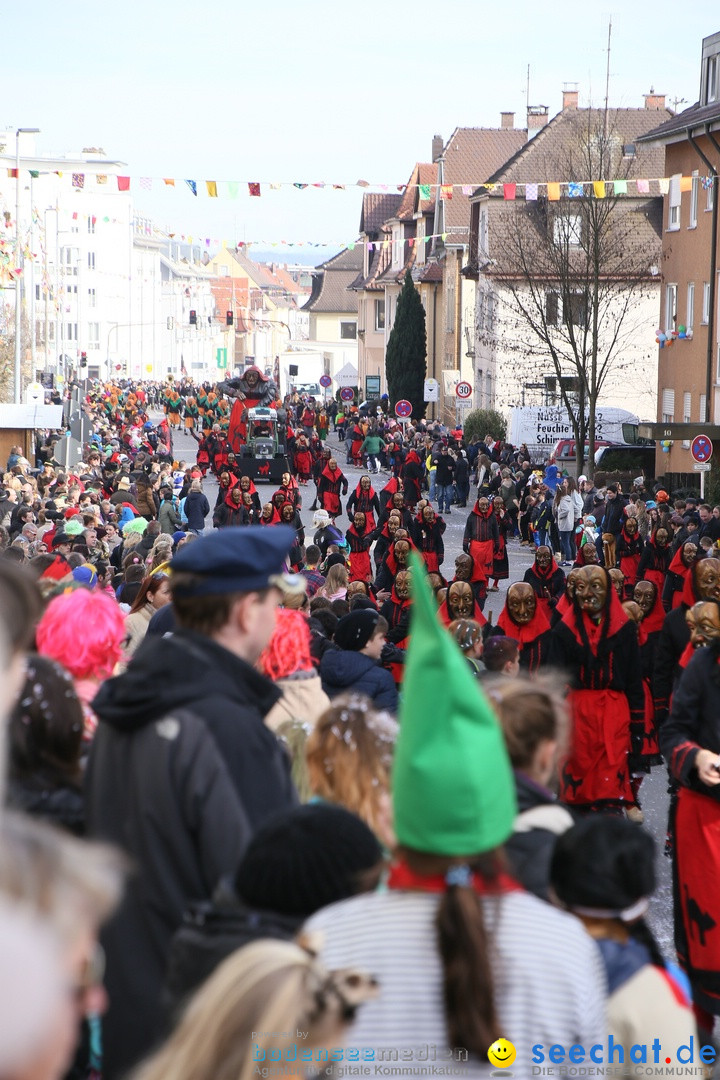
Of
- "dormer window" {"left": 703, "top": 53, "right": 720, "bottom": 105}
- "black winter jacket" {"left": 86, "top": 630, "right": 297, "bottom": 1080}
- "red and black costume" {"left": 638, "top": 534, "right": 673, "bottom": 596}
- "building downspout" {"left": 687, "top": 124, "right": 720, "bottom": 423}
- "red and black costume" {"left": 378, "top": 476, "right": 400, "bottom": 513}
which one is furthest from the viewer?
"dormer window" {"left": 703, "top": 53, "right": 720, "bottom": 105}

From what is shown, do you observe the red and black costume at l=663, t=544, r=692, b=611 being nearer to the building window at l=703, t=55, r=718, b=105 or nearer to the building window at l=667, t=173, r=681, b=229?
the building window at l=667, t=173, r=681, b=229

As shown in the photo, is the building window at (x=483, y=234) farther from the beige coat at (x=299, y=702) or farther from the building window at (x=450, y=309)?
the beige coat at (x=299, y=702)

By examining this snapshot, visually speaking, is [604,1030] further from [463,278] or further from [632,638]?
[463,278]

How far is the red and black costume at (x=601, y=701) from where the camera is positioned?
27.4ft

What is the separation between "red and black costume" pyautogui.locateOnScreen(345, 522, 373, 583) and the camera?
64.4 feet

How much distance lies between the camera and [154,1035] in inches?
126

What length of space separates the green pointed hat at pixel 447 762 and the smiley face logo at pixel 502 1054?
308 millimetres

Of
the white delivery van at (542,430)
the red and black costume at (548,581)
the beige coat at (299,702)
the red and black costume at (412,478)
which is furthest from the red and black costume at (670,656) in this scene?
the white delivery van at (542,430)

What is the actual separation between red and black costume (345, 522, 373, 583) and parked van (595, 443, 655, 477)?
18.1 m

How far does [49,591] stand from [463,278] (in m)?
54.0

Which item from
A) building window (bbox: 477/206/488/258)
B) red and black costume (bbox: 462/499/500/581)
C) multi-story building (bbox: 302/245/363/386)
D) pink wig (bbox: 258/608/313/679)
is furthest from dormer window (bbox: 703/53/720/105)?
multi-story building (bbox: 302/245/363/386)

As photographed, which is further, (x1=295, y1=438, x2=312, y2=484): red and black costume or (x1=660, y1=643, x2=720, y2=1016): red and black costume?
(x1=295, y1=438, x2=312, y2=484): red and black costume

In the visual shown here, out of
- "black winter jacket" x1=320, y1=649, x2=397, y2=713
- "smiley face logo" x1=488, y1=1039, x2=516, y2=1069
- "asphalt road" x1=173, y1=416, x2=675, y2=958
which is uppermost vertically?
"smiley face logo" x1=488, y1=1039, x2=516, y2=1069

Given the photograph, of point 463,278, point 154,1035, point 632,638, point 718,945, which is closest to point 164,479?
point 632,638
